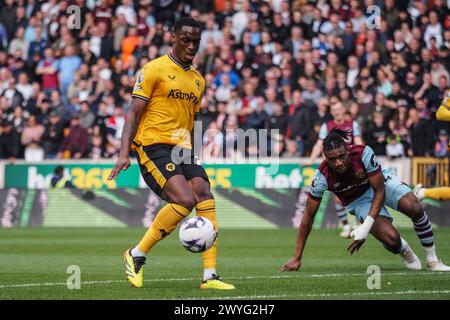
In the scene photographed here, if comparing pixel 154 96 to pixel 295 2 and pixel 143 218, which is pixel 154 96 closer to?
pixel 143 218

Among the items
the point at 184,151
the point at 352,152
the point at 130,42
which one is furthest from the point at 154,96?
the point at 130,42

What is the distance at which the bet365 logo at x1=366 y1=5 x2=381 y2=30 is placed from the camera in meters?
25.9

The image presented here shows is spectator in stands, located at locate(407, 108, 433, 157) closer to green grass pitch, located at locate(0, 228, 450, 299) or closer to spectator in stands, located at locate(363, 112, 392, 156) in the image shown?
spectator in stands, located at locate(363, 112, 392, 156)

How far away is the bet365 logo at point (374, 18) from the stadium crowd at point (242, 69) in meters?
0.06

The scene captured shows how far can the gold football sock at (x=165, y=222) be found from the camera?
1045 centimetres

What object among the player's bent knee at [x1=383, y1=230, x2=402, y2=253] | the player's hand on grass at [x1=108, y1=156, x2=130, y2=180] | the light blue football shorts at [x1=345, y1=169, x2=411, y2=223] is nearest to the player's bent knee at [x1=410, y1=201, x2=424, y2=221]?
the light blue football shorts at [x1=345, y1=169, x2=411, y2=223]

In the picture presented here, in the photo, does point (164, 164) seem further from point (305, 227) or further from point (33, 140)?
point (33, 140)

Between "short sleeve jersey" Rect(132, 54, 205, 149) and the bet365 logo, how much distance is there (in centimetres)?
1568

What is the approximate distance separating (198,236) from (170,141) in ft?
3.61

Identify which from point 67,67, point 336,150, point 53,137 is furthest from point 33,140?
point 336,150

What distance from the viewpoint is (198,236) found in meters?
10.3

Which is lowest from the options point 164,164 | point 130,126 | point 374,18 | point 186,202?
point 186,202

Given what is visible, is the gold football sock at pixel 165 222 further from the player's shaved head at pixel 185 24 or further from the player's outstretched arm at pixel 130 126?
the player's shaved head at pixel 185 24
